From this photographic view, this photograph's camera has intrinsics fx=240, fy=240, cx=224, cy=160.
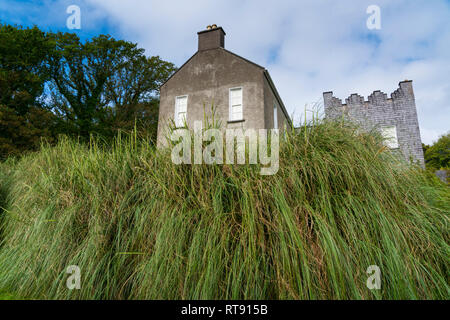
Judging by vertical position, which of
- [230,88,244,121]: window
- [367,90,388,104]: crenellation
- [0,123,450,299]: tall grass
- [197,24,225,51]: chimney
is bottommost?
[0,123,450,299]: tall grass

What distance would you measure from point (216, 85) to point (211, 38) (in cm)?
243

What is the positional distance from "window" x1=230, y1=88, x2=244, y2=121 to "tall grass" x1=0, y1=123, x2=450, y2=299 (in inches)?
323

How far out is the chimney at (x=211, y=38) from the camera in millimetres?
11195

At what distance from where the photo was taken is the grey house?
398 inches

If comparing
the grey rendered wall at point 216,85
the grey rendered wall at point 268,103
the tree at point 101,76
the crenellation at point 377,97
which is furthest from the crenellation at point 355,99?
the tree at point 101,76

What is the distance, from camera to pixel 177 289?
4.99 ft

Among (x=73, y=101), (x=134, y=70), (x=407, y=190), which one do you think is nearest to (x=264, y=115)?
(x=407, y=190)

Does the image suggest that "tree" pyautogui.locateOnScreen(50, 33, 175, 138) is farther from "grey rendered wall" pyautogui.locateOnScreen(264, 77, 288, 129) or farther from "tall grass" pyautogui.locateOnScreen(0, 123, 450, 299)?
"tall grass" pyautogui.locateOnScreen(0, 123, 450, 299)

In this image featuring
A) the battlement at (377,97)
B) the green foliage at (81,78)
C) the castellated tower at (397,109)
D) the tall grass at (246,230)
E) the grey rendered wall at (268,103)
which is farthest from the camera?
the green foliage at (81,78)

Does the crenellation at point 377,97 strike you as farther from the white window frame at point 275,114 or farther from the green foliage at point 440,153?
the green foliage at point 440,153

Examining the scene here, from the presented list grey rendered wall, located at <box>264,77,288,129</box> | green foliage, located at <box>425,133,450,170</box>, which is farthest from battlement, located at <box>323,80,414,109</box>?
green foliage, located at <box>425,133,450,170</box>

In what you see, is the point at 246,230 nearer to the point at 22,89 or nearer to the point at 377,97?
the point at 377,97

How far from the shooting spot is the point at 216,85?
10.8 metres

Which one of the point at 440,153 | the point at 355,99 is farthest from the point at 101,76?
the point at 440,153
